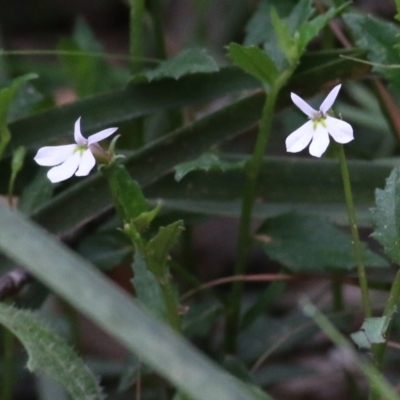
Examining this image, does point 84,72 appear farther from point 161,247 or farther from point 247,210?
point 161,247

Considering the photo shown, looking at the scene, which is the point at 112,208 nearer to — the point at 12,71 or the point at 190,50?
the point at 190,50

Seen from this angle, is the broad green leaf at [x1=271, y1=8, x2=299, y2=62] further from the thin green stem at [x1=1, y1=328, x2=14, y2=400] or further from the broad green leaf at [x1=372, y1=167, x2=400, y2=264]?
the thin green stem at [x1=1, y1=328, x2=14, y2=400]

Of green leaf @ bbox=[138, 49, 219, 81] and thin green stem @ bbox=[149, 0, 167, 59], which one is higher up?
thin green stem @ bbox=[149, 0, 167, 59]

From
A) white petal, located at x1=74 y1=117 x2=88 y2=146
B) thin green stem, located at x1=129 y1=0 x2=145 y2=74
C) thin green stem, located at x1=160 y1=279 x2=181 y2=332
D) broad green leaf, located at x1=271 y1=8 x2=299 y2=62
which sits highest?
thin green stem, located at x1=129 y1=0 x2=145 y2=74

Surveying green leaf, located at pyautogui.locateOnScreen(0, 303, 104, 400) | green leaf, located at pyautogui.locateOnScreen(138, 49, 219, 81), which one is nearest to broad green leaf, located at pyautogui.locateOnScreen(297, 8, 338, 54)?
green leaf, located at pyautogui.locateOnScreen(138, 49, 219, 81)

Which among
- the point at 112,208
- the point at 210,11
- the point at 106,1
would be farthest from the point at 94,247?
the point at 106,1

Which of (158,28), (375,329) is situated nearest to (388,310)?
(375,329)

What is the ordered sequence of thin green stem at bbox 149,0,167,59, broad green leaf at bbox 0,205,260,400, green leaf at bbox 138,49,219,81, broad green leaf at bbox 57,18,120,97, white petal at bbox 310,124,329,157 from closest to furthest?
1. broad green leaf at bbox 0,205,260,400
2. white petal at bbox 310,124,329,157
3. green leaf at bbox 138,49,219,81
4. thin green stem at bbox 149,0,167,59
5. broad green leaf at bbox 57,18,120,97
